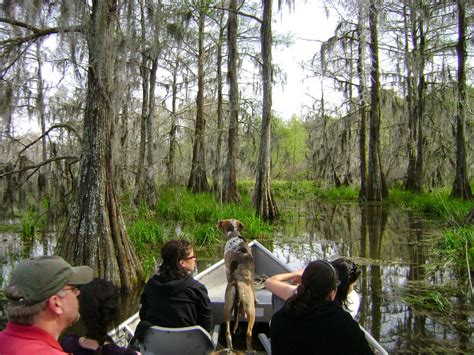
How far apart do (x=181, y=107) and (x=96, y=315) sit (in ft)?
77.6

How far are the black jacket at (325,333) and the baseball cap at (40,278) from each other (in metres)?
1.22

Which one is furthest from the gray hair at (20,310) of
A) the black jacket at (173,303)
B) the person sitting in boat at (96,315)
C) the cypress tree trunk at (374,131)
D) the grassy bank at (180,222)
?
the cypress tree trunk at (374,131)

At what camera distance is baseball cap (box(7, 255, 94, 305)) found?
1852mm

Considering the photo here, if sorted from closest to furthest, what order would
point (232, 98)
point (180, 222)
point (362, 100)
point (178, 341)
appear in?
point (178, 341), point (180, 222), point (232, 98), point (362, 100)

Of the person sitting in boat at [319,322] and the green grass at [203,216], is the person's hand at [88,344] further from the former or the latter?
the green grass at [203,216]

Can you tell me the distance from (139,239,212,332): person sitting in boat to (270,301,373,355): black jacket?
126 cm

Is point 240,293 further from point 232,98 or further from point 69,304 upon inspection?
point 232,98

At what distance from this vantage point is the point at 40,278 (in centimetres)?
189

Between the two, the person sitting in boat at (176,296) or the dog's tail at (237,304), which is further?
the dog's tail at (237,304)

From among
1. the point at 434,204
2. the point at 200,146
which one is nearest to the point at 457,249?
the point at 434,204

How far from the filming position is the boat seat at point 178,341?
3402mm

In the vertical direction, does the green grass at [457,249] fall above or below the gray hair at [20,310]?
below

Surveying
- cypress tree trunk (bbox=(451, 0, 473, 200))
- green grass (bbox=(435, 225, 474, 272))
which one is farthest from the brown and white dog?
cypress tree trunk (bbox=(451, 0, 473, 200))

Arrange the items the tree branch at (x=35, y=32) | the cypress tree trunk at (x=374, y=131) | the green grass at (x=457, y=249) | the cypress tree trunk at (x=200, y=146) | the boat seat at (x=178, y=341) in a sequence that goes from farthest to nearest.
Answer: the cypress tree trunk at (x=200, y=146), the cypress tree trunk at (x=374, y=131), the green grass at (x=457, y=249), the tree branch at (x=35, y=32), the boat seat at (x=178, y=341)
